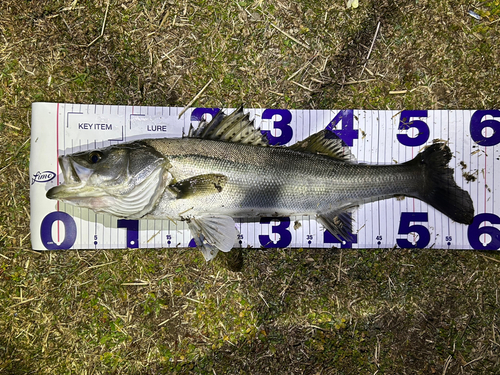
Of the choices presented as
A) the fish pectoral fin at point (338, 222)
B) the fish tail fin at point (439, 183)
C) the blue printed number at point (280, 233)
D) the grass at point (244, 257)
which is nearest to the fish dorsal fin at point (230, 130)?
the grass at point (244, 257)

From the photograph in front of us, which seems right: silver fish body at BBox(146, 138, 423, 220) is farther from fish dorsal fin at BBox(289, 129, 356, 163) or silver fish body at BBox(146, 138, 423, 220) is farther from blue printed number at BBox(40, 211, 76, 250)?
blue printed number at BBox(40, 211, 76, 250)

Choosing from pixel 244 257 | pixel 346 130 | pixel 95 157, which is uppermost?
pixel 346 130

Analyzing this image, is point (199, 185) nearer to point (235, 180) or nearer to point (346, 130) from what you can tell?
point (235, 180)

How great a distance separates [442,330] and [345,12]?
12.1 feet

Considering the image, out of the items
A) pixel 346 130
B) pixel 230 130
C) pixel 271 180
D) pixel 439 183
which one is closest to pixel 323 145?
pixel 346 130

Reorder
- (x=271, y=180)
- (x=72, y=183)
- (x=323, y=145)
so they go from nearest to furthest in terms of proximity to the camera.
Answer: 1. (x=72, y=183)
2. (x=271, y=180)
3. (x=323, y=145)

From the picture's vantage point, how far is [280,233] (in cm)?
358

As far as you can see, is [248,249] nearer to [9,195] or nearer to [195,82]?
[195,82]

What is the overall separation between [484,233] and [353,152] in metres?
1.68

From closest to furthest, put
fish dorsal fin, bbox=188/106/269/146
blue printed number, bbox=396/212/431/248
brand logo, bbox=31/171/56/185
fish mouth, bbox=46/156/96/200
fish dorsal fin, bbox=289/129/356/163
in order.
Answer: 1. fish mouth, bbox=46/156/96/200
2. fish dorsal fin, bbox=188/106/269/146
3. fish dorsal fin, bbox=289/129/356/163
4. brand logo, bbox=31/171/56/185
5. blue printed number, bbox=396/212/431/248

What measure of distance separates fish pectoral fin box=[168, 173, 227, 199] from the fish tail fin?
200 cm

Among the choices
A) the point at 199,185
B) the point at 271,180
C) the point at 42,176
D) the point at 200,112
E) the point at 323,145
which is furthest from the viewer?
the point at 200,112

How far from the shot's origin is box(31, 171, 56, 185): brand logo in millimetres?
3443

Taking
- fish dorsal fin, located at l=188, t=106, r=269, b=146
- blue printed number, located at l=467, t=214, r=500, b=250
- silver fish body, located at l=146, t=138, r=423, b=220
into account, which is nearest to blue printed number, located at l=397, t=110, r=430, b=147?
silver fish body, located at l=146, t=138, r=423, b=220
